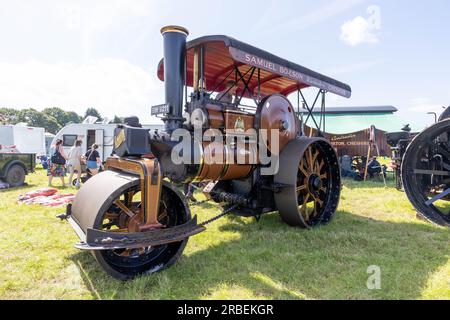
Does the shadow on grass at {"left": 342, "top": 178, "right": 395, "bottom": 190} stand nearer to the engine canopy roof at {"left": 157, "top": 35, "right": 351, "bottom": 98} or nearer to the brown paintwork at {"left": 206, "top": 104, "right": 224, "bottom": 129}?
the engine canopy roof at {"left": 157, "top": 35, "right": 351, "bottom": 98}

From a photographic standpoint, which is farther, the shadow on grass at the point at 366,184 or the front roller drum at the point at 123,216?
the shadow on grass at the point at 366,184

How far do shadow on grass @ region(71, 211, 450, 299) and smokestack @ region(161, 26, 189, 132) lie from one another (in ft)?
4.67

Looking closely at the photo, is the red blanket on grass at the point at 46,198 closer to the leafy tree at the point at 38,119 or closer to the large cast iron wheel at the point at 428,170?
the large cast iron wheel at the point at 428,170

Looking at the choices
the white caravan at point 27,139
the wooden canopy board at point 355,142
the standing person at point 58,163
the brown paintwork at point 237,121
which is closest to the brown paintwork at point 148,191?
the brown paintwork at point 237,121

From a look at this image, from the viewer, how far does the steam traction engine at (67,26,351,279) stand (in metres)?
2.52

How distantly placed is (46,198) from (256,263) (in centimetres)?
452

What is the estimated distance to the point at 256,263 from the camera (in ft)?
9.62

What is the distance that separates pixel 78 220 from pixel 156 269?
0.86 metres

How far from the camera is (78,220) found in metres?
2.78

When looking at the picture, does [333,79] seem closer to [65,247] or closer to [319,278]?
[319,278]

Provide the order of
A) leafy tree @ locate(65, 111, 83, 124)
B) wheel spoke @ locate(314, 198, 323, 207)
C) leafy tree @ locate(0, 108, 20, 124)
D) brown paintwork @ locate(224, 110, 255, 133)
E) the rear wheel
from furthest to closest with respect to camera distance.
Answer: leafy tree @ locate(65, 111, 83, 124) → leafy tree @ locate(0, 108, 20, 124) → the rear wheel → wheel spoke @ locate(314, 198, 323, 207) → brown paintwork @ locate(224, 110, 255, 133)

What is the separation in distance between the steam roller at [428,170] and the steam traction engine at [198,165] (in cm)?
108

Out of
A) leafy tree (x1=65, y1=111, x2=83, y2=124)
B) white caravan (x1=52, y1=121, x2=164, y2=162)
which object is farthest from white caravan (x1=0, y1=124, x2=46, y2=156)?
leafy tree (x1=65, y1=111, x2=83, y2=124)

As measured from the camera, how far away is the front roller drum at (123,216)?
93.6 inches
